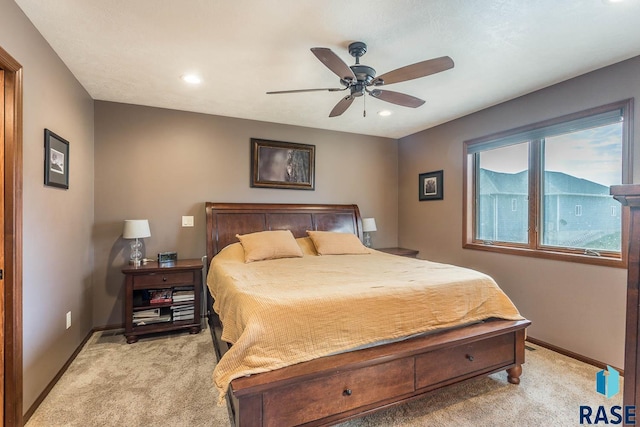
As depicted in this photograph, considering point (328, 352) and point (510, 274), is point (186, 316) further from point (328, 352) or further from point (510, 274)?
point (510, 274)

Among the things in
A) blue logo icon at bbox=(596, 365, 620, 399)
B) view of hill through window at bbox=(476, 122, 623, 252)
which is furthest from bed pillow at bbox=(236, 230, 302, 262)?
blue logo icon at bbox=(596, 365, 620, 399)

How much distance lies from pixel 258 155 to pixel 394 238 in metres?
2.59

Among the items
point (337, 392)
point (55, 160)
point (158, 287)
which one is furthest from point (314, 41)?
point (158, 287)

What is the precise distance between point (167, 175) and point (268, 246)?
1.54 metres

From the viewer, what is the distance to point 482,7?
1.82 m

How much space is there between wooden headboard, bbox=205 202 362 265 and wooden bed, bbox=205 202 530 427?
206 centimetres

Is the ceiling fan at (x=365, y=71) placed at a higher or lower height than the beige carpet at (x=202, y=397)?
higher

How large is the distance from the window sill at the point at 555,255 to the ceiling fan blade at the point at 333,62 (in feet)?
8.34

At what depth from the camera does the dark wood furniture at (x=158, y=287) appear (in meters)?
2.99

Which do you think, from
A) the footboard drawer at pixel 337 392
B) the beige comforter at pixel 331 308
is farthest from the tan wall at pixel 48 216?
the footboard drawer at pixel 337 392

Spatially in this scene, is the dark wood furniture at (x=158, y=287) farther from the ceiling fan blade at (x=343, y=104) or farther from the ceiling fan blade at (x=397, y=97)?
the ceiling fan blade at (x=397, y=97)

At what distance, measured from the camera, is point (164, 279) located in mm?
3129

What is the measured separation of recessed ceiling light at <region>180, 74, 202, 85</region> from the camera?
2.73 metres

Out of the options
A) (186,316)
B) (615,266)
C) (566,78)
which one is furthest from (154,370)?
(566,78)
